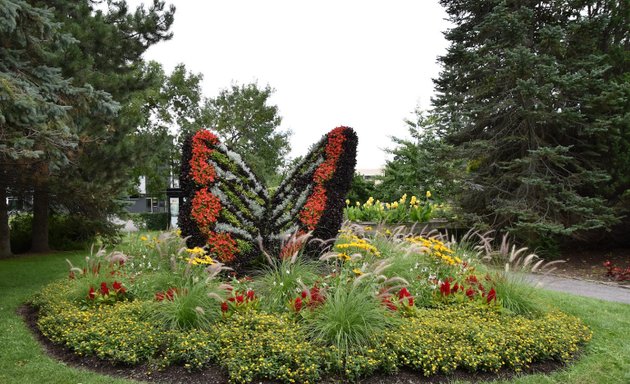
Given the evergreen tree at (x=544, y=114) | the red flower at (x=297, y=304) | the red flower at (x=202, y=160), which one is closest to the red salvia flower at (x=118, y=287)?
the red flower at (x=202, y=160)

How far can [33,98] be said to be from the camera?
21.9 feet

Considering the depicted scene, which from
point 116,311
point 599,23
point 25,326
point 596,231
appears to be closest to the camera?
point 116,311

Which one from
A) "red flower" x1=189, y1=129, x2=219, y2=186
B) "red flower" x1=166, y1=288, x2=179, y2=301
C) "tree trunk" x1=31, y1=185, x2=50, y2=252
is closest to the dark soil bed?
"red flower" x1=166, y1=288, x2=179, y2=301

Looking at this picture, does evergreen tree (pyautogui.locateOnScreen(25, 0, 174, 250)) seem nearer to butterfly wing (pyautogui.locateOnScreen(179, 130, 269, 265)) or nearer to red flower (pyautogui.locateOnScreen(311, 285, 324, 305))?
butterfly wing (pyautogui.locateOnScreen(179, 130, 269, 265))

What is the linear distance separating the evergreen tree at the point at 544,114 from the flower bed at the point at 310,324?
259 inches

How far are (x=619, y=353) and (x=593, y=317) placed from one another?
1.35 meters

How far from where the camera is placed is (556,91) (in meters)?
12.2

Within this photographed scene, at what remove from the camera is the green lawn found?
14.0ft

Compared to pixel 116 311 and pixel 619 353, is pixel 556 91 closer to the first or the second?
pixel 619 353

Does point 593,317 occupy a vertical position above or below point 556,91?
below

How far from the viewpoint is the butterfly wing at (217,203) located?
707cm

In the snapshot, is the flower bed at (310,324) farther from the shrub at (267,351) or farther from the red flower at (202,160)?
the red flower at (202,160)

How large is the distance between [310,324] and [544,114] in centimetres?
981

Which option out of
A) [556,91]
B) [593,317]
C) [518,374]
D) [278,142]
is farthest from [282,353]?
[278,142]
